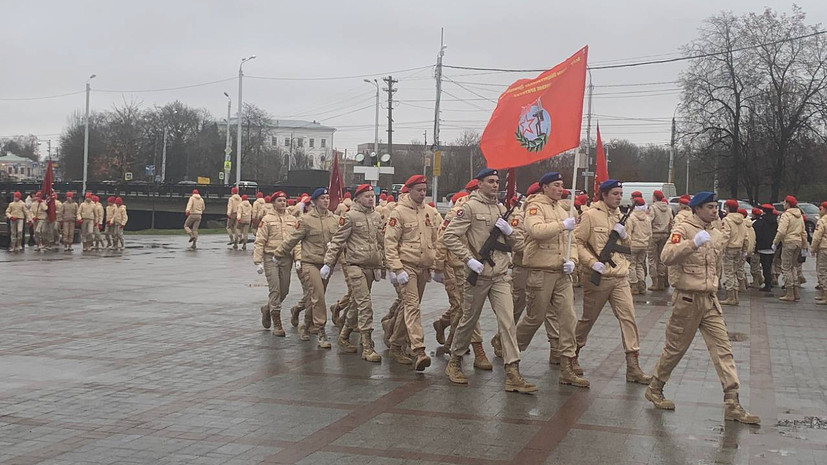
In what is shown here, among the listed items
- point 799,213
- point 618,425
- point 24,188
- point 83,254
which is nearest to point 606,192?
point 618,425

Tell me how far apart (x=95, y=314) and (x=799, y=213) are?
510 inches

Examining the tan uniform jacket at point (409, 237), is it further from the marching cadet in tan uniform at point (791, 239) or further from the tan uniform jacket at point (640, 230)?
the marching cadet in tan uniform at point (791, 239)

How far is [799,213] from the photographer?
58.0 ft

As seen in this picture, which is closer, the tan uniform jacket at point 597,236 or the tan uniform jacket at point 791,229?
the tan uniform jacket at point 597,236

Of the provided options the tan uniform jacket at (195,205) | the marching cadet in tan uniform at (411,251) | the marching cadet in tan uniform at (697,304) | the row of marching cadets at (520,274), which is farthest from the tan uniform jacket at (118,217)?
the marching cadet in tan uniform at (697,304)

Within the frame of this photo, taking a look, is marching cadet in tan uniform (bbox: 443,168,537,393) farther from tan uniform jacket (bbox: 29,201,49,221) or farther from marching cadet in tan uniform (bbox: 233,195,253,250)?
tan uniform jacket (bbox: 29,201,49,221)

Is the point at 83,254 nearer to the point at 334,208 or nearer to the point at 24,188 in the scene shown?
the point at 334,208

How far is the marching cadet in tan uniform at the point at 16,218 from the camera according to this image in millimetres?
28359

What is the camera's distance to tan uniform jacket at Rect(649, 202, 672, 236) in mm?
18828

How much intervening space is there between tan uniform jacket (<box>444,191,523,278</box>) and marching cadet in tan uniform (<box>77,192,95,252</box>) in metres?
23.1

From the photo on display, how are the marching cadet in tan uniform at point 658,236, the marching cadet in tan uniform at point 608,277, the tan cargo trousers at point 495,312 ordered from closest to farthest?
the tan cargo trousers at point 495,312, the marching cadet in tan uniform at point 608,277, the marching cadet in tan uniform at point 658,236

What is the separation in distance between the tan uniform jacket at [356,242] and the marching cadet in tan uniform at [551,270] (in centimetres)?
205

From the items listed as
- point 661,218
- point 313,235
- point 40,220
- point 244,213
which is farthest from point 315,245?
point 40,220

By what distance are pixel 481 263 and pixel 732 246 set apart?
9984 millimetres
